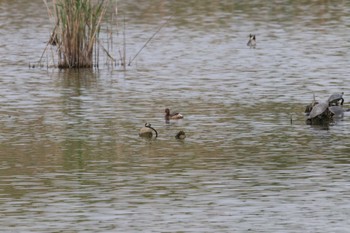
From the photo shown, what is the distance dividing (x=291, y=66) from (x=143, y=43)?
6868 millimetres

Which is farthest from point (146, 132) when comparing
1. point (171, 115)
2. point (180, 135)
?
point (171, 115)

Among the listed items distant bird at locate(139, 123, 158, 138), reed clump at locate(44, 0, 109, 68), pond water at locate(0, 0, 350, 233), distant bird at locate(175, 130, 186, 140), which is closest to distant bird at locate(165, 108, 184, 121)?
pond water at locate(0, 0, 350, 233)

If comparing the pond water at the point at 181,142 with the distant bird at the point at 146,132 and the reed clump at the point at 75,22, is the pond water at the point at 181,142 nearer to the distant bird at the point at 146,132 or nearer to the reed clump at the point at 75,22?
the distant bird at the point at 146,132

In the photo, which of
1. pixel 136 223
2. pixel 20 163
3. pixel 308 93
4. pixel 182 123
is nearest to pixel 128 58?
pixel 308 93

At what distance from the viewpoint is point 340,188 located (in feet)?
50.8

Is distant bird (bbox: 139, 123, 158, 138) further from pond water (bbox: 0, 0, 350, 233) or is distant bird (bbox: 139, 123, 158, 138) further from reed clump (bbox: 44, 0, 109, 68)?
reed clump (bbox: 44, 0, 109, 68)

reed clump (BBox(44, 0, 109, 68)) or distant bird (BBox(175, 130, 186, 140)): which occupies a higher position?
reed clump (BBox(44, 0, 109, 68))

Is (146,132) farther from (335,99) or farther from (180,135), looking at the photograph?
(335,99)

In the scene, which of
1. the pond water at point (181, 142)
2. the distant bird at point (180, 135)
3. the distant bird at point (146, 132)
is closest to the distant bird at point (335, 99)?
the pond water at point (181, 142)

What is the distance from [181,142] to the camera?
1941 cm

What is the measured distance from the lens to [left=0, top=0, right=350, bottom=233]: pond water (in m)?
14.2

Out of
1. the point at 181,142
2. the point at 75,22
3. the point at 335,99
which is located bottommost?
the point at 181,142

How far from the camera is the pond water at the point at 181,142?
1417 cm

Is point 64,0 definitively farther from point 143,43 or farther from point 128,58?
point 143,43
